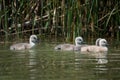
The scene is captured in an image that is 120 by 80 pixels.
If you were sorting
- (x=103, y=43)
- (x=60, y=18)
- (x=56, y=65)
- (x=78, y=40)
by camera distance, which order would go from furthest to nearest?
(x=60, y=18) → (x=78, y=40) → (x=103, y=43) → (x=56, y=65)

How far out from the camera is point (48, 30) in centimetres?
1477

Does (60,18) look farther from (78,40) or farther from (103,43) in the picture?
(103,43)

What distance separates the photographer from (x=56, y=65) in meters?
8.83

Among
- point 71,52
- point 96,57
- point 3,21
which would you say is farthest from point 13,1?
point 96,57

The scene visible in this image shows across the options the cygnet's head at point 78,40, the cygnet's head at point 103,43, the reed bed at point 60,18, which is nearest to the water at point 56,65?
the cygnet's head at point 103,43

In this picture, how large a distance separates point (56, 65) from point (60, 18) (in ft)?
19.2

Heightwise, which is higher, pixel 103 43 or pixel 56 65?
pixel 103 43

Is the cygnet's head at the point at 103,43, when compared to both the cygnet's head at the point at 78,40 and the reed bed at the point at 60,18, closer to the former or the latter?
the cygnet's head at the point at 78,40

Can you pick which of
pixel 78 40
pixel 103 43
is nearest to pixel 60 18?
pixel 78 40

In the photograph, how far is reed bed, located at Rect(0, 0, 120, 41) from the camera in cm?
1308

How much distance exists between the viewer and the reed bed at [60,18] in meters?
13.1

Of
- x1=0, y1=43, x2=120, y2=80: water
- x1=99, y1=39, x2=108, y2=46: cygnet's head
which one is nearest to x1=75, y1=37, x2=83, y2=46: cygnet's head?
x1=99, y1=39, x2=108, y2=46: cygnet's head

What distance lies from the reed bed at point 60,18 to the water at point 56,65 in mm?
1818

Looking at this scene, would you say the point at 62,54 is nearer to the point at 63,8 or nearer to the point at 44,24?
the point at 63,8
